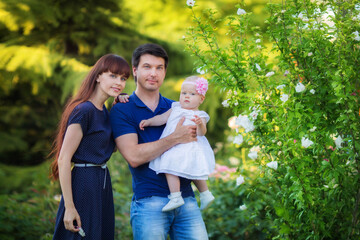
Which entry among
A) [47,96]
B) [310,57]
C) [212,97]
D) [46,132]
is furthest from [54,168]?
[46,132]

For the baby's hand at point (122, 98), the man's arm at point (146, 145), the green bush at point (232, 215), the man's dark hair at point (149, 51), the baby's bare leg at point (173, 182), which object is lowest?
the green bush at point (232, 215)

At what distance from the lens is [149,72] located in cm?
234

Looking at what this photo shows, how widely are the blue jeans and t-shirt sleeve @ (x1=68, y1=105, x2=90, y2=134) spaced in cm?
55

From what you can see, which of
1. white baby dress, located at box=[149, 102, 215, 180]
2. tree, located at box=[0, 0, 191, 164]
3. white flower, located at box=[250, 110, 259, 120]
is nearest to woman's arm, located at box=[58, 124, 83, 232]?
white baby dress, located at box=[149, 102, 215, 180]

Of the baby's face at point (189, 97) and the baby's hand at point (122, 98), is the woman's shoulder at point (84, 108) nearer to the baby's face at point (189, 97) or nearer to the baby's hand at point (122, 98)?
the baby's hand at point (122, 98)

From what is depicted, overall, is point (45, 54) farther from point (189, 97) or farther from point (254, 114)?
point (254, 114)

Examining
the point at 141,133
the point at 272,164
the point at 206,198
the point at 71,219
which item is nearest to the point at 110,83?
the point at 141,133

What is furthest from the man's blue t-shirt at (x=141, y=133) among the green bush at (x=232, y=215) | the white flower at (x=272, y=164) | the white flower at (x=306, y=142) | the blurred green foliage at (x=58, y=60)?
the blurred green foliage at (x=58, y=60)

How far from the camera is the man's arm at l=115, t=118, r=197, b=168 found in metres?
2.16

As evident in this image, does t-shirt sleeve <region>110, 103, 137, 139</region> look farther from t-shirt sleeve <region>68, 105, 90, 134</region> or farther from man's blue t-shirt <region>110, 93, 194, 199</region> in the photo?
t-shirt sleeve <region>68, 105, 90, 134</region>

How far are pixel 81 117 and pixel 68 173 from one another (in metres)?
0.31

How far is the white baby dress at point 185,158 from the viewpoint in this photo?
2168 millimetres

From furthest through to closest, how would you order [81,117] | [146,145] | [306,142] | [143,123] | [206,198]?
[206,198], [143,123], [146,145], [81,117], [306,142]

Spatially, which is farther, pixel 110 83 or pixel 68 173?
pixel 110 83
